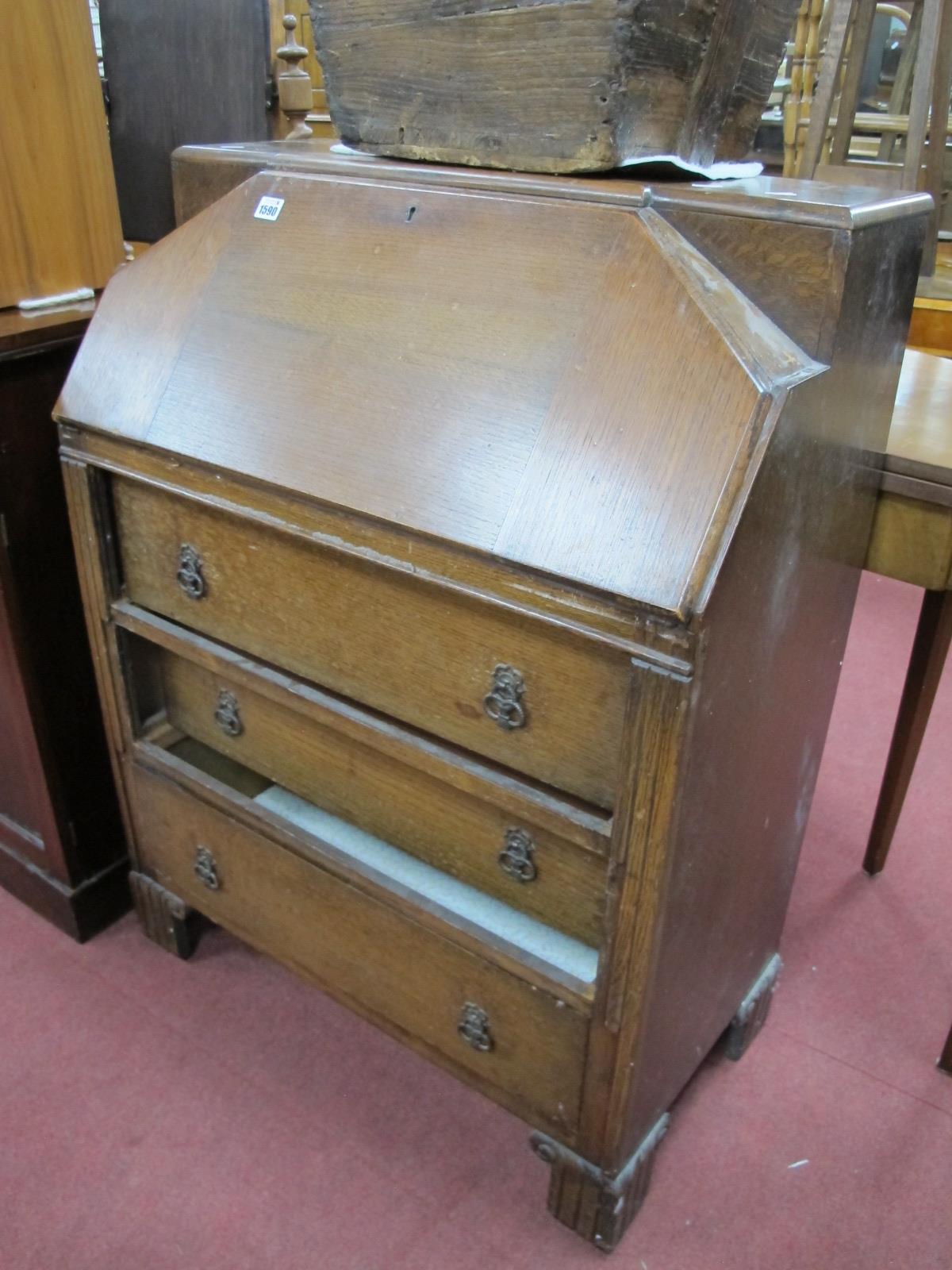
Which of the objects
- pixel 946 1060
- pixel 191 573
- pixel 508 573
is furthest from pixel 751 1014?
pixel 191 573

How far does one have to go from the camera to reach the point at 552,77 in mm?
999

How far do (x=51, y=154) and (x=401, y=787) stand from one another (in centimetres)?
103

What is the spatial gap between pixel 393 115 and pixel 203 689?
2.54ft

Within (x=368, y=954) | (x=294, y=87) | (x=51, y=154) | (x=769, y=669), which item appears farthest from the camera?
(x=294, y=87)

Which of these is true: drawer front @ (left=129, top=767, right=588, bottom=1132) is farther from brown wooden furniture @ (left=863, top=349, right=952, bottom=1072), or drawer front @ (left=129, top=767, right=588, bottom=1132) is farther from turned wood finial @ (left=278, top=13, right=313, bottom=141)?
turned wood finial @ (left=278, top=13, right=313, bottom=141)

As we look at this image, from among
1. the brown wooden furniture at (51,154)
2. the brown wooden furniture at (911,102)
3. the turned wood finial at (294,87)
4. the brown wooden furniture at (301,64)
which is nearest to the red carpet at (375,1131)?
the brown wooden furniture at (51,154)

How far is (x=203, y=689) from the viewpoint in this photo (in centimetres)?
141

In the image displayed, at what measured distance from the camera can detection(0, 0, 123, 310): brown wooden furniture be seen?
53.6 inches

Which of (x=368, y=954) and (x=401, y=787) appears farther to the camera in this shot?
(x=368, y=954)

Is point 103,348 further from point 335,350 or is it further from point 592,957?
point 592,957

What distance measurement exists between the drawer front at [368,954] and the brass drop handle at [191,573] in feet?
1.08

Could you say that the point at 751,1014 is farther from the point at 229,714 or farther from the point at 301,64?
the point at 301,64

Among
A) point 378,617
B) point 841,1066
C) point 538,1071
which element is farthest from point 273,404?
point 841,1066

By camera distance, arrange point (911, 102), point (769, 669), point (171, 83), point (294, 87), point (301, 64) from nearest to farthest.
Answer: point (769, 669) < point (294, 87) < point (171, 83) < point (301, 64) < point (911, 102)
